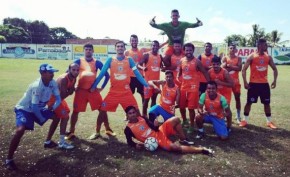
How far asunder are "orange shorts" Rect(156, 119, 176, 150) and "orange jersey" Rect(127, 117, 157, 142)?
0.45 feet

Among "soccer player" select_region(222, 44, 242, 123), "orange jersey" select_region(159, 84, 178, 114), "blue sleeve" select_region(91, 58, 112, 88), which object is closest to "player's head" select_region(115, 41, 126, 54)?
"blue sleeve" select_region(91, 58, 112, 88)

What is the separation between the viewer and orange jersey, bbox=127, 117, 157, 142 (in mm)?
7488

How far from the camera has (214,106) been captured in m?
8.52

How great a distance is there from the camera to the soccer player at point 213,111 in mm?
8359

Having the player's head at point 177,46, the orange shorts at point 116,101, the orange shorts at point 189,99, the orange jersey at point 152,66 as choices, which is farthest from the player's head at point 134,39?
the orange shorts at point 116,101

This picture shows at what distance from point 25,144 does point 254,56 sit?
681 centimetres

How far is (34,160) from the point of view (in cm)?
688

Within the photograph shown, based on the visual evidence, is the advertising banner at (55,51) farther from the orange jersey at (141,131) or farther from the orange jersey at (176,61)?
the orange jersey at (141,131)

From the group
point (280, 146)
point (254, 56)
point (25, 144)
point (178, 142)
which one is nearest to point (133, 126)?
point (178, 142)

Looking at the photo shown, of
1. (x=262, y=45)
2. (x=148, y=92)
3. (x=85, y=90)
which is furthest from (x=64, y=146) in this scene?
(x=262, y=45)

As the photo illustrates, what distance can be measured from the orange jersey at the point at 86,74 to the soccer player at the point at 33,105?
1.20m

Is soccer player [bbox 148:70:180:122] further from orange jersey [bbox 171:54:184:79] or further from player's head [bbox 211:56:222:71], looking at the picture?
player's head [bbox 211:56:222:71]

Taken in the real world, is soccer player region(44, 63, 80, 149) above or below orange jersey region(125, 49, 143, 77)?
below

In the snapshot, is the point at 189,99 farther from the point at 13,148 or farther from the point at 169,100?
the point at 13,148
